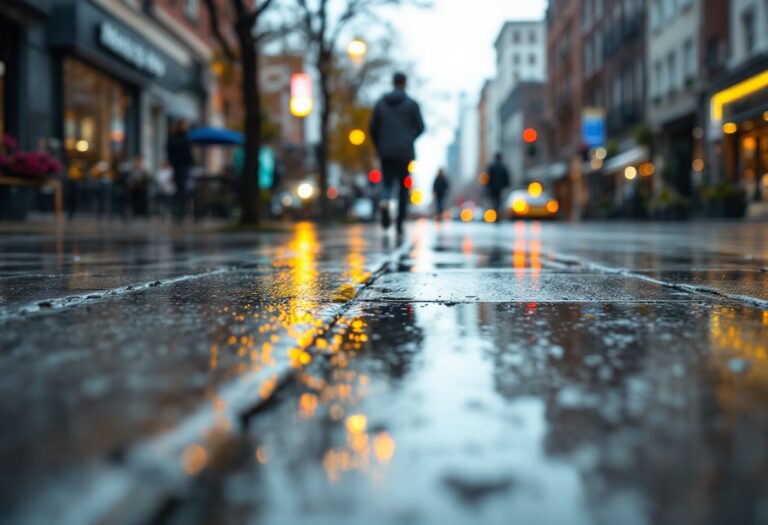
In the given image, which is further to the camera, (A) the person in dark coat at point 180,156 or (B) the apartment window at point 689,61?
(B) the apartment window at point 689,61

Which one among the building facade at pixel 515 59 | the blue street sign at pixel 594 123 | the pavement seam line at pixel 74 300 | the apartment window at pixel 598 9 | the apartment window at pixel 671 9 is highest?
the building facade at pixel 515 59

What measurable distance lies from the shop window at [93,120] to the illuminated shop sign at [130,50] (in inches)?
31.5

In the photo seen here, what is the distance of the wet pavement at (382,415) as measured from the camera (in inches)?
25.1

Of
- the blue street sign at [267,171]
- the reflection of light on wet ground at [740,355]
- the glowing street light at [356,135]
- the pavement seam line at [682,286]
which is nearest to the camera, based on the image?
the reflection of light on wet ground at [740,355]

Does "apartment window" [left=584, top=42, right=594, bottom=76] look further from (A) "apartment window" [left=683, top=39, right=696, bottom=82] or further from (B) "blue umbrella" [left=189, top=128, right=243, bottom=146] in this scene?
(B) "blue umbrella" [left=189, top=128, right=243, bottom=146]

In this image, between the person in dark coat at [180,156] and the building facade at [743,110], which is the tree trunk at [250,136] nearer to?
the person in dark coat at [180,156]

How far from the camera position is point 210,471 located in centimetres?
69

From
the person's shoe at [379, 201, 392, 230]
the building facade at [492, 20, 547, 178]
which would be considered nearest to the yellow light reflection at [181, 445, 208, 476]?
the person's shoe at [379, 201, 392, 230]

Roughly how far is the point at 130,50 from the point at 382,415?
21243mm

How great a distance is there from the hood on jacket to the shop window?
35.3 feet

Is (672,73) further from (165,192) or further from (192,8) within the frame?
(165,192)

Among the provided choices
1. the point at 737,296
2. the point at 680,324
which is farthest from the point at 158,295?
the point at 737,296

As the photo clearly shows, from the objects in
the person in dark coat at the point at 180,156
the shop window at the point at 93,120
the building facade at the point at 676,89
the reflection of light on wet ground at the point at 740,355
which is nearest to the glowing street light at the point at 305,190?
the shop window at the point at 93,120

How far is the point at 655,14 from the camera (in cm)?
→ 3269
